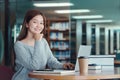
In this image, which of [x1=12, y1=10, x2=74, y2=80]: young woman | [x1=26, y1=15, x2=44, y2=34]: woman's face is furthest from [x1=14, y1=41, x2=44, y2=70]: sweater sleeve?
[x1=26, y1=15, x2=44, y2=34]: woman's face

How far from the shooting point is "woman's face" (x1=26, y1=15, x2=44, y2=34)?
108 inches

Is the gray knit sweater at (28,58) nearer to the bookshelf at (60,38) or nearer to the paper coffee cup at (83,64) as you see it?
the paper coffee cup at (83,64)

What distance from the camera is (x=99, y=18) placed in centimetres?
773

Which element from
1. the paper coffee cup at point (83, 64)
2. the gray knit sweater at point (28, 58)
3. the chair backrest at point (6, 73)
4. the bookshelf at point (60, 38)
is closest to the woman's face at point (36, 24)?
the gray knit sweater at point (28, 58)

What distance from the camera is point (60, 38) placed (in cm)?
841

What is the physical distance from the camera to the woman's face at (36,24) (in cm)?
274

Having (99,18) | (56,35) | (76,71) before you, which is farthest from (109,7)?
(76,71)

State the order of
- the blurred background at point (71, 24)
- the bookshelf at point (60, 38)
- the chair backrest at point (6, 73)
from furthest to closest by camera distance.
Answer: the bookshelf at point (60, 38)
the blurred background at point (71, 24)
the chair backrest at point (6, 73)

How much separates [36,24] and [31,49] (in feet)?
0.68

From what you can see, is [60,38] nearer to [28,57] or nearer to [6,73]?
[6,73]

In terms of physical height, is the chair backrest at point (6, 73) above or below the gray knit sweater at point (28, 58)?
below

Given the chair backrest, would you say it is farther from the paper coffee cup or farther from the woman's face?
the paper coffee cup

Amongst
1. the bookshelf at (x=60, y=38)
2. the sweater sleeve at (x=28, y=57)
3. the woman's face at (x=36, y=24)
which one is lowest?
the bookshelf at (x=60, y=38)

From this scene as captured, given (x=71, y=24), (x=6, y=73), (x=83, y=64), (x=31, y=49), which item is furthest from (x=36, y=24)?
(x=71, y=24)
